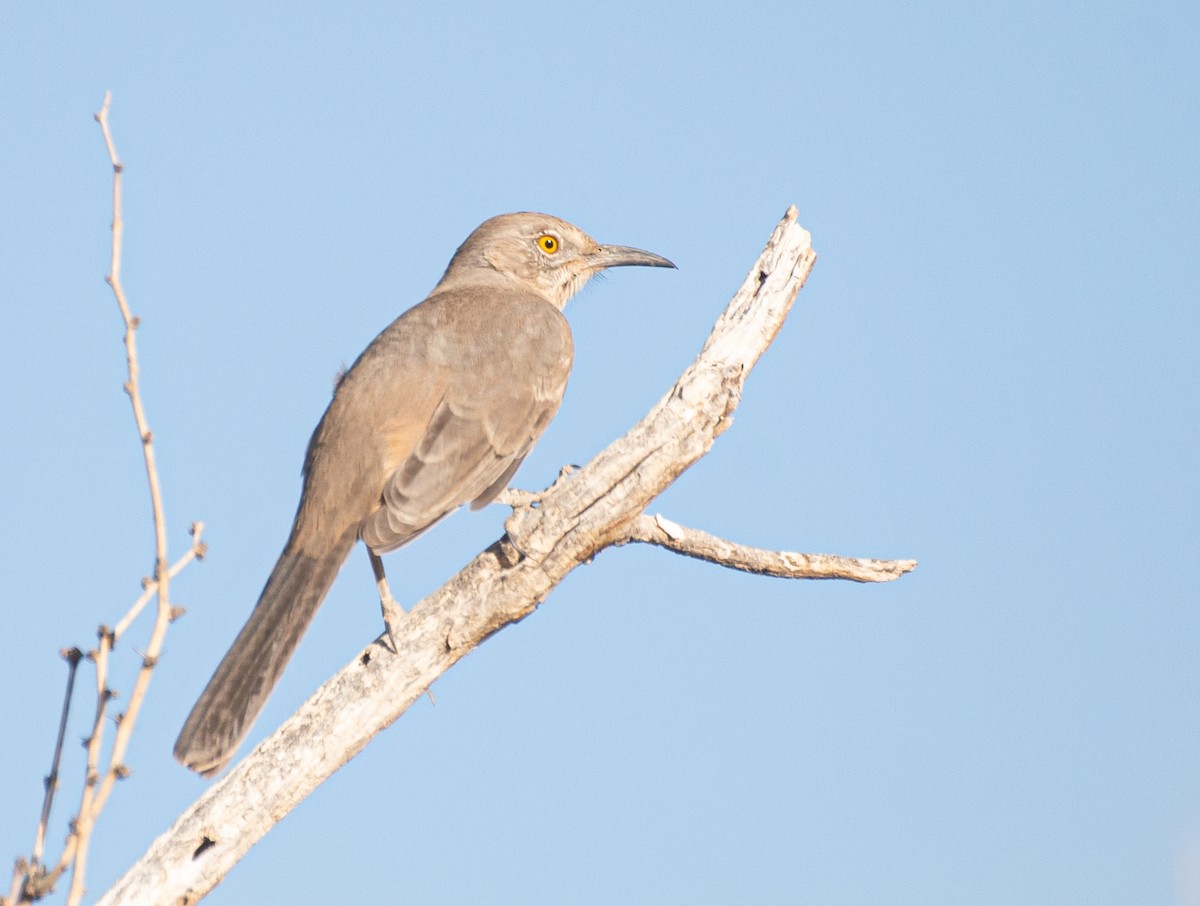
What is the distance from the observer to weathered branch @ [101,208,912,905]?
13.8ft

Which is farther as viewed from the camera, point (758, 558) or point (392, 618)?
point (758, 558)

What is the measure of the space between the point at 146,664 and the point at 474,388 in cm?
357

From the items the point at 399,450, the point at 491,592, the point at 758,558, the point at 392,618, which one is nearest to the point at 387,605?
the point at 392,618

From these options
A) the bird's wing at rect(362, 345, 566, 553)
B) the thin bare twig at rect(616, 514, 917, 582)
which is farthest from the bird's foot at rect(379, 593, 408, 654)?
the thin bare twig at rect(616, 514, 917, 582)

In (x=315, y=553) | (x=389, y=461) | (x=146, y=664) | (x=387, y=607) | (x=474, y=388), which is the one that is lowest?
(x=146, y=664)

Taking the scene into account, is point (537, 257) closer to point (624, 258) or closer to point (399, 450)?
point (624, 258)

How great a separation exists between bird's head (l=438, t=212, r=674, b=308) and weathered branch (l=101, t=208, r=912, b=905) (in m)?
2.53

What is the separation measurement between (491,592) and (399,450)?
3.82ft

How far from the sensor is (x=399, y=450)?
5.68 m

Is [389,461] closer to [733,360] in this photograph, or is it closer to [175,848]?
[733,360]

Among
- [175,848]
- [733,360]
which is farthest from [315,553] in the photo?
[733,360]

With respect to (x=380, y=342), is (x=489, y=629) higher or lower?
lower

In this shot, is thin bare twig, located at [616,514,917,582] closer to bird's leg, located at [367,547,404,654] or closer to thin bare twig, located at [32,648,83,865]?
bird's leg, located at [367,547,404,654]

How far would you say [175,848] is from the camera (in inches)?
162
